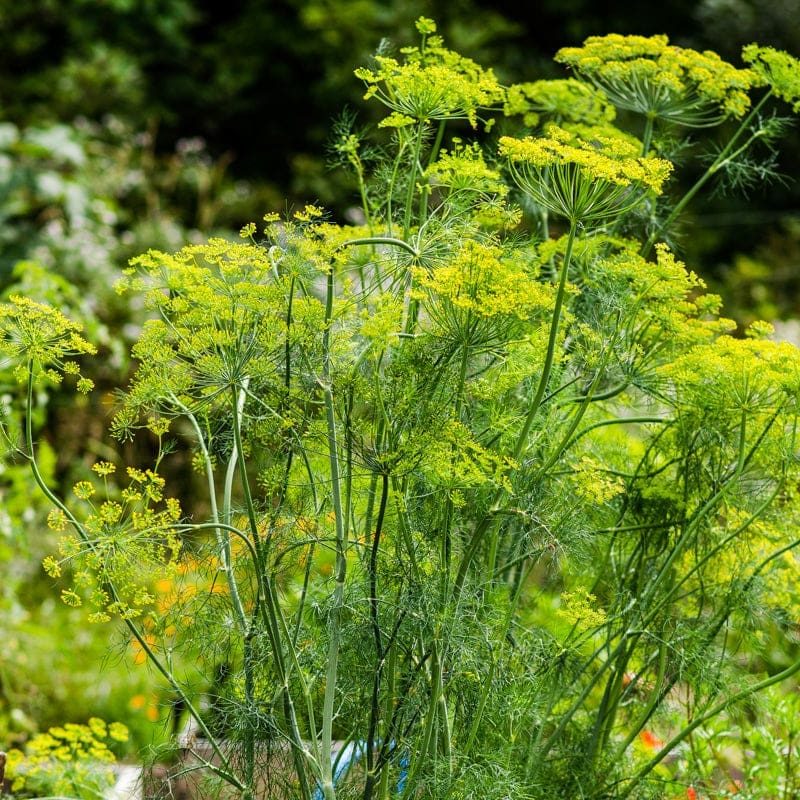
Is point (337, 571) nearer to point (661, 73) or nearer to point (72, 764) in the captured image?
point (661, 73)

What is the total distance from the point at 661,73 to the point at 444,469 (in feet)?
3.86

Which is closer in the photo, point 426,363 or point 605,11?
point 426,363

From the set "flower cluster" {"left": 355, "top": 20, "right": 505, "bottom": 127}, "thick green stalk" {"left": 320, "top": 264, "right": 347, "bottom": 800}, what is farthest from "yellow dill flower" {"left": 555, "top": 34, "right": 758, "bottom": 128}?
"thick green stalk" {"left": 320, "top": 264, "right": 347, "bottom": 800}

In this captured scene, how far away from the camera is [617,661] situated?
7.38ft

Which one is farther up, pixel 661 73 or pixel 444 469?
pixel 661 73

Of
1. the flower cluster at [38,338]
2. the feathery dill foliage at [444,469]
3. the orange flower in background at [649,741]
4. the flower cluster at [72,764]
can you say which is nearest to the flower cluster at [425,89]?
the feathery dill foliage at [444,469]

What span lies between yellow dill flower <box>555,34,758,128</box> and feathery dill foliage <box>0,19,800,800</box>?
1 centimetres

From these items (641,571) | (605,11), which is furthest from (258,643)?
(605,11)

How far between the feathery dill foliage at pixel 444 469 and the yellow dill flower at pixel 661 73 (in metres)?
0.01

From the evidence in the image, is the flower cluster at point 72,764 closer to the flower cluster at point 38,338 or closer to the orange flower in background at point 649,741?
the flower cluster at point 38,338

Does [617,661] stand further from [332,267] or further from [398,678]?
[332,267]

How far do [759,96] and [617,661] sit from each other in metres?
6.30

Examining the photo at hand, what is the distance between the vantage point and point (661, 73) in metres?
2.43

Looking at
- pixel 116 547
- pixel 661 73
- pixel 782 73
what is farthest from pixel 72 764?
pixel 782 73
